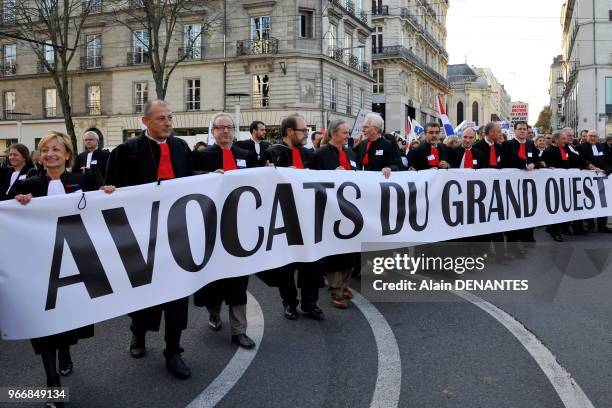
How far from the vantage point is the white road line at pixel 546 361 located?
3826mm

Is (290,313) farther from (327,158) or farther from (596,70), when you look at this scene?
(596,70)

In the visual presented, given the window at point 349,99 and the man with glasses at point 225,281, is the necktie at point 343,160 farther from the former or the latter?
the window at point 349,99

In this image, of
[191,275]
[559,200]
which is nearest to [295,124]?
[191,275]

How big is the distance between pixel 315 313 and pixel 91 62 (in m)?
40.4

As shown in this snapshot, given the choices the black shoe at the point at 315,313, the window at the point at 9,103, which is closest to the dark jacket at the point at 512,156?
the black shoe at the point at 315,313

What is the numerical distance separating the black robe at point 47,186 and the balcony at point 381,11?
5609 centimetres

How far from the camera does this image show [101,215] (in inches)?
169

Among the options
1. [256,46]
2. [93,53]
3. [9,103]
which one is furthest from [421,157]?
[9,103]

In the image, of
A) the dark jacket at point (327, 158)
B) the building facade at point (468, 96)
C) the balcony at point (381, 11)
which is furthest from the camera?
the building facade at point (468, 96)

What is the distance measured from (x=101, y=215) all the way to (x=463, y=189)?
4.89 meters

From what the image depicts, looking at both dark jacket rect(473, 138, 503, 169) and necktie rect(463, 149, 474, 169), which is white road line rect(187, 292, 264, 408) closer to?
necktie rect(463, 149, 474, 169)

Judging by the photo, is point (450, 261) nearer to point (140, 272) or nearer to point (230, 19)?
point (140, 272)

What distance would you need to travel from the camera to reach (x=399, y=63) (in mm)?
56656

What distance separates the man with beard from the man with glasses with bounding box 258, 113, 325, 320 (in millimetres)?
1351
